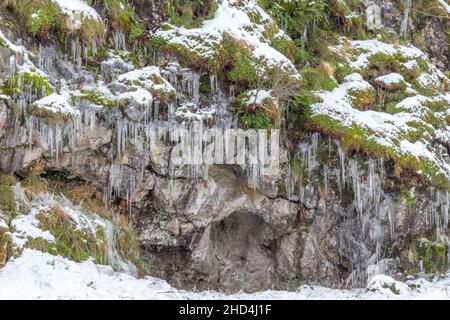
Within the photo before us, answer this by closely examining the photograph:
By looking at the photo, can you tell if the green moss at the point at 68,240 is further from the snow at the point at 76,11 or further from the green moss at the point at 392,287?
the green moss at the point at 392,287

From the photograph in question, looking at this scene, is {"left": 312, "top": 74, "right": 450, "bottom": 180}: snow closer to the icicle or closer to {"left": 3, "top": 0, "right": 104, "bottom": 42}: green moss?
the icicle

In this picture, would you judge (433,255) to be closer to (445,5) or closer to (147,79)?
(147,79)

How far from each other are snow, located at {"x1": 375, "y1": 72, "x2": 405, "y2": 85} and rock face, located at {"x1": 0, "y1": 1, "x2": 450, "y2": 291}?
2983mm

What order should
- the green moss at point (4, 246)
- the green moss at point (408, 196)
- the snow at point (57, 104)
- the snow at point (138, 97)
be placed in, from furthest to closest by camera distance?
the green moss at point (408, 196) → the snow at point (138, 97) → the snow at point (57, 104) → the green moss at point (4, 246)

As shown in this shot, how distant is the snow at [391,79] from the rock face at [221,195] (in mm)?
2983

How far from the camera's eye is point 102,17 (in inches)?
406

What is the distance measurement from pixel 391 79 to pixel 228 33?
16.7ft

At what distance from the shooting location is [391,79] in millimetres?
13008

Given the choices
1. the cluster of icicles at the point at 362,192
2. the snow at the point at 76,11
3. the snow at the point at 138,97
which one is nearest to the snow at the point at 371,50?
the cluster of icicles at the point at 362,192

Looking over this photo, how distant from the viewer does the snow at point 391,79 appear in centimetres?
1295

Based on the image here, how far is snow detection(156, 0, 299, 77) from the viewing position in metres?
10.7

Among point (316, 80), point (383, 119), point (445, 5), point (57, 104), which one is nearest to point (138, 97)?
point (57, 104)

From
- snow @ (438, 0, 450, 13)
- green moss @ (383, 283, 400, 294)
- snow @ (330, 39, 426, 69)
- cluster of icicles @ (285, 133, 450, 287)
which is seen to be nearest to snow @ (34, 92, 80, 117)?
cluster of icicles @ (285, 133, 450, 287)
